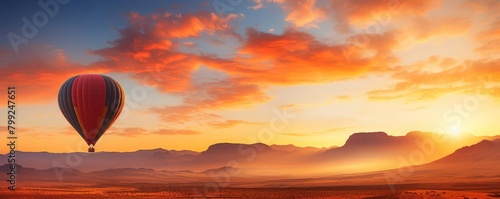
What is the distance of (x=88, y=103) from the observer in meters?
50.5

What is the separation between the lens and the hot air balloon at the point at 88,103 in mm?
50438

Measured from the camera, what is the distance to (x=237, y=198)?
58.0 metres

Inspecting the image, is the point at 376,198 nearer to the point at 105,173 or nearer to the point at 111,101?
the point at 111,101

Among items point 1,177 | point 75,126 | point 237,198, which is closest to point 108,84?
point 75,126

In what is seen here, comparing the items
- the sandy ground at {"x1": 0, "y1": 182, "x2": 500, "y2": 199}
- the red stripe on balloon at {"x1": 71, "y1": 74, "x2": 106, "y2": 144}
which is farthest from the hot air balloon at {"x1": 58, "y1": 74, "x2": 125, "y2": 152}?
the sandy ground at {"x1": 0, "y1": 182, "x2": 500, "y2": 199}

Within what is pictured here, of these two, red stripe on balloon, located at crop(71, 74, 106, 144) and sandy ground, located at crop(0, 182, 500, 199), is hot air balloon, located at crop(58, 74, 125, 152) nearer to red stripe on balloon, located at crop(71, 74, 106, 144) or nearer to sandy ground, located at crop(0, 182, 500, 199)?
red stripe on balloon, located at crop(71, 74, 106, 144)

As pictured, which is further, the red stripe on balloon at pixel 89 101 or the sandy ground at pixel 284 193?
the sandy ground at pixel 284 193

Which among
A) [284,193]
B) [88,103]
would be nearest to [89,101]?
[88,103]

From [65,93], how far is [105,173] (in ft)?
515

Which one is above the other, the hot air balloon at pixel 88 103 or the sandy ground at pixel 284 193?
the hot air balloon at pixel 88 103

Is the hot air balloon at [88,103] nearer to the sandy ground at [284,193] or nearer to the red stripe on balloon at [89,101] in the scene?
the red stripe on balloon at [89,101]

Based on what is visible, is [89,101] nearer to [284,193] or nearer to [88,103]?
[88,103]

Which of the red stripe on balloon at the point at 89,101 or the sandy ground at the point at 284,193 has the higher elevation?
the red stripe on balloon at the point at 89,101

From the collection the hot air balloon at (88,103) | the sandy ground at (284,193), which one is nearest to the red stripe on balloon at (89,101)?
the hot air balloon at (88,103)
